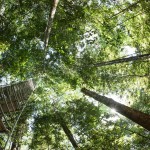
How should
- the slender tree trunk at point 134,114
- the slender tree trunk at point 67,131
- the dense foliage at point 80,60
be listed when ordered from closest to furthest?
the slender tree trunk at point 134,114 < the dense foliage at point 80,60 < the slender tree trunk at point 67,131

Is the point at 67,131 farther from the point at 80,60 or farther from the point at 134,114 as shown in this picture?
the point at 134,114

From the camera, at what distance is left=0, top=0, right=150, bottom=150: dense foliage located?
11859 millimetres

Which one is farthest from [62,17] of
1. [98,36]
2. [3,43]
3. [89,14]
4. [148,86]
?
[148,86]

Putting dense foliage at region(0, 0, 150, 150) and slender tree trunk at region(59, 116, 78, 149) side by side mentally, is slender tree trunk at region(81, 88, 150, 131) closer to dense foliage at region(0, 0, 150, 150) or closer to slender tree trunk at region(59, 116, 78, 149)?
dense foliage at region(0, 0, 150, 150)

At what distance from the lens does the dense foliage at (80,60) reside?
11859 mm

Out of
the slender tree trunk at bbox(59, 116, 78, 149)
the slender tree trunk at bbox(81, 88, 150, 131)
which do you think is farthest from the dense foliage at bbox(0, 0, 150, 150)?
the slender tree trunk at bbox(81, 88, 150, 131)

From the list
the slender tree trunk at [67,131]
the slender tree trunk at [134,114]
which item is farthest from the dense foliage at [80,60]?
the slender tree trunk at [134,114]

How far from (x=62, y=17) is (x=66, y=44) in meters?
1.60

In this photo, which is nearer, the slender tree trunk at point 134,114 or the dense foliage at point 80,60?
the slender tree trunk at point 134,114

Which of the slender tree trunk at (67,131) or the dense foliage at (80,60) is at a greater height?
the dense foliage at (80,60)

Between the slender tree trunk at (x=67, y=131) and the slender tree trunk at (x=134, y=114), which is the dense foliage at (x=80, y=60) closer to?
the slender tree trunk at (x=67, y=131)

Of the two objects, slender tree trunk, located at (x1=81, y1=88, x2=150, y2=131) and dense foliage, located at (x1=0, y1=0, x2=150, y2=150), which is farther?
dense foliage, located at (x1=0, y1=0, x2=150, y2=150)

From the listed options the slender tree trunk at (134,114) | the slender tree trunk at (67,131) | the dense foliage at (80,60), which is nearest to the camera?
the slender tree trunk at (134,114)

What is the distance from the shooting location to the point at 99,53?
49.1 ft
